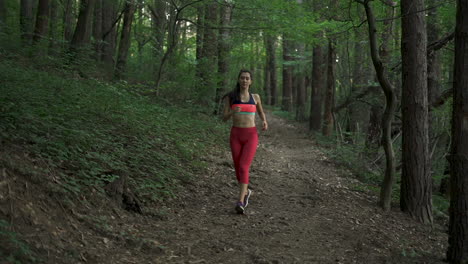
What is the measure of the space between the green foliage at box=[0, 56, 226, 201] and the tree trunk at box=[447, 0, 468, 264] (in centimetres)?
392

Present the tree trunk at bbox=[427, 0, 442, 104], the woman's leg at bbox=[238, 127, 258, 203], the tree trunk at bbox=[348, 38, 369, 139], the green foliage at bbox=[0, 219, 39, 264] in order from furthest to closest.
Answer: the tree trunk at bbox=[348, 38, 369, 139]
the tree trunk at bbox=[427, 0, 442, 104]
the woman's leg at bbox=[238, 127, 258, 203]
the green foliage at bbox=[0, 219, 39, 264]

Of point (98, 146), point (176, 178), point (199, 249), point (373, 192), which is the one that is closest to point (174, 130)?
point (176, 178)

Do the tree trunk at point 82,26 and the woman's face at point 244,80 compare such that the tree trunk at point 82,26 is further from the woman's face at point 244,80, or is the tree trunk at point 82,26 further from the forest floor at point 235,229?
the woman's face at point 244,80

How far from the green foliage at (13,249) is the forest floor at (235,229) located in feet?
0.59

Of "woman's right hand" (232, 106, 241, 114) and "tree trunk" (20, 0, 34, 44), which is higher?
"tree trunk" (20, 0, 34, 44)

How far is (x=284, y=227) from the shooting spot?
540cm

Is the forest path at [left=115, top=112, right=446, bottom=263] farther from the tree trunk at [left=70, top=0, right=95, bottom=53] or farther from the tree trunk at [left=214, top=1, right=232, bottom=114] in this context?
the tree trunk at [left=70, top=0, right=95, bottom=53]

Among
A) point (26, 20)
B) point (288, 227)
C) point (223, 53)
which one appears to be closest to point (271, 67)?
point (223, 53)

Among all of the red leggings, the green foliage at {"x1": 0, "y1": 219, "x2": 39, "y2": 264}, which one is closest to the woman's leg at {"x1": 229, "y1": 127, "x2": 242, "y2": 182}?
the red leggings

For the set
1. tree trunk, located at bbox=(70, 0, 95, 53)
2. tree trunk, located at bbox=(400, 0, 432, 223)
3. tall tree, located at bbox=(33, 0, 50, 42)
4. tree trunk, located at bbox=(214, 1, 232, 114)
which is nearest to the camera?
tree trunk, located at bbox=(400, 0, 432, 223)

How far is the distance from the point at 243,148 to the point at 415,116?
3178 mm

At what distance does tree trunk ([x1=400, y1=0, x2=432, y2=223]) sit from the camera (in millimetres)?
6582

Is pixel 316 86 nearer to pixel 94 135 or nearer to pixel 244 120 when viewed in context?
pixel 244 120

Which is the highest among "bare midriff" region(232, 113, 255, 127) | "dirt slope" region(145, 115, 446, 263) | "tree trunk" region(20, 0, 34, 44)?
"tree trunk" region(20, 0, 34, 44)
